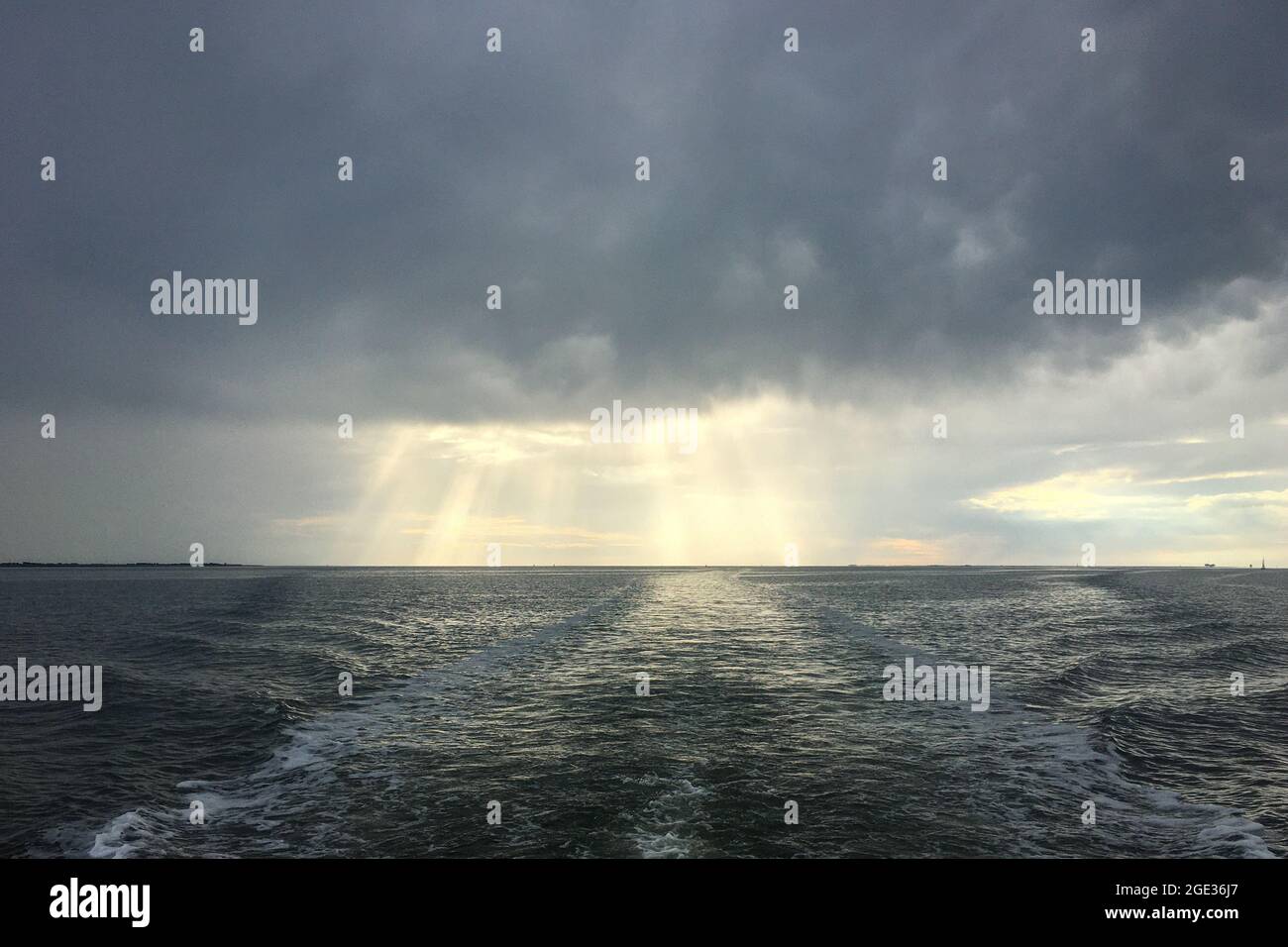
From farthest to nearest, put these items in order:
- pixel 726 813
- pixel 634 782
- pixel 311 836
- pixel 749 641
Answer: pixel 749 641, pixel 634 782, pixel 726 813, pixel 311 836

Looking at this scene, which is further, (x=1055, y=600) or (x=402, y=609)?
(x=1055, y=600)

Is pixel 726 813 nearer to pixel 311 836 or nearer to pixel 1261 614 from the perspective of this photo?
pixel 311 836

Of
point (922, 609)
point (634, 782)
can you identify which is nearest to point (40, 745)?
point (634, 782)

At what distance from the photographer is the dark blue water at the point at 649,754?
50.1 feet

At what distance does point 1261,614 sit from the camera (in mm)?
74125

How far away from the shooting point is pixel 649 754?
21.2 m

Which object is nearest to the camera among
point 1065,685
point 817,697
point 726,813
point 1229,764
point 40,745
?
point 726,813

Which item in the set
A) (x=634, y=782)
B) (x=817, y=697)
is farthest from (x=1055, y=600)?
(x=634, y=782)

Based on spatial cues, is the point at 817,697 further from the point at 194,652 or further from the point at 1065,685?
the point at 194,652

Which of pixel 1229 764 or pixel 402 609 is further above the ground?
pixel 1229 764

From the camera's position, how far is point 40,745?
23109 mm

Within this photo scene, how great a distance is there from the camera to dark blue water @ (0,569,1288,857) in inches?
601
